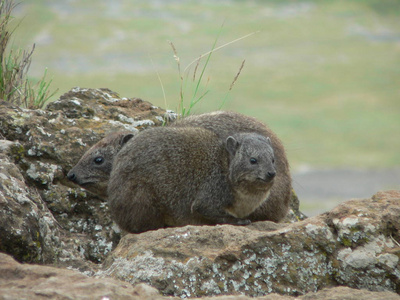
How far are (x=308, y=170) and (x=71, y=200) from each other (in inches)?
971

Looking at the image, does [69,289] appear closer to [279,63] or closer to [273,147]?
[273,147]

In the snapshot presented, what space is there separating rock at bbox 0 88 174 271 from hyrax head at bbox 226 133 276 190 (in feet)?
4.21

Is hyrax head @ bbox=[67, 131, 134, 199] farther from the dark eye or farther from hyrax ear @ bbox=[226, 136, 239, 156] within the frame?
hyrax ear @ bbox=[226, 136, 239, 156]

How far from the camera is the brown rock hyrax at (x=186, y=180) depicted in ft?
20.9

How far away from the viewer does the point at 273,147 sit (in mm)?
6961

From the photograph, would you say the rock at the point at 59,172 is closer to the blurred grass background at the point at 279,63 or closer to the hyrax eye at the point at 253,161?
the hyrax eye at the point at 253,161

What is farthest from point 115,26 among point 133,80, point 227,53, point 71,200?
point 71,200

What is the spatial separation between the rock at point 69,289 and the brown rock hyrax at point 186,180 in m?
2.08

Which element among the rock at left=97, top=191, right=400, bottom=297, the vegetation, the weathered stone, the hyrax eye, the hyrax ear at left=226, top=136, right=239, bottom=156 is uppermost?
the vegetation

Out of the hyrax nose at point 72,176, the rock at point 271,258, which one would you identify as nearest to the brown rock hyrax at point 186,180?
the hyrax nose at point 72,176

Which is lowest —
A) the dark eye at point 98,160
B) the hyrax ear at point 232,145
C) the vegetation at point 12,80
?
the dark eye at point 98,160

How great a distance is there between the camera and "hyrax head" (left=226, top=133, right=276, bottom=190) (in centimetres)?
631

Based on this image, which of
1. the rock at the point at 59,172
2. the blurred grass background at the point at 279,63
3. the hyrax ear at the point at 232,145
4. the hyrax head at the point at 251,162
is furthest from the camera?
the blurred grass background at the point at 279,63

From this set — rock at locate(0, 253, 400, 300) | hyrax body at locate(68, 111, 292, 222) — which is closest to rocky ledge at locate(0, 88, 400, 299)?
rock at locate(0, 253, 400, 300)
